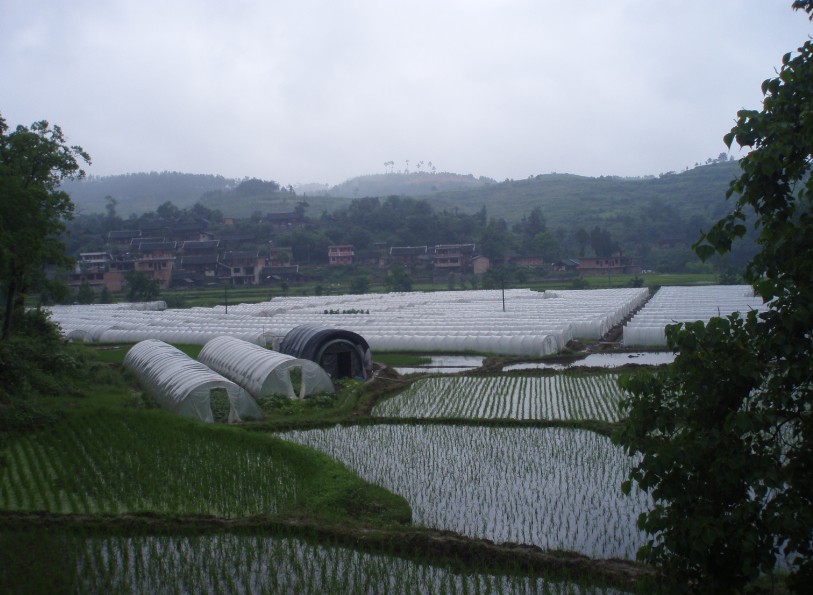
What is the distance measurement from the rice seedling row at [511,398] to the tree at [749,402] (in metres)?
9.10

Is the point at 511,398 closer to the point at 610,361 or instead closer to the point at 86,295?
the point at 610,361

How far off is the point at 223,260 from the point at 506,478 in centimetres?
6335

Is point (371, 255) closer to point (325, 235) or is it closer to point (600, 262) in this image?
point (325, 235)

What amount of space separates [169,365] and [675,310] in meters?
22.6

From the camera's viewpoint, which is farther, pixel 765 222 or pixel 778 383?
pixel 765 222

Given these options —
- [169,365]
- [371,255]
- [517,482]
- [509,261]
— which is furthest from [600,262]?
[517,482]

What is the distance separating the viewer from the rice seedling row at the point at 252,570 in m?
6.04

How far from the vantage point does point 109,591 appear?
6.07 m

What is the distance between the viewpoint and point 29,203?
14.1 meters

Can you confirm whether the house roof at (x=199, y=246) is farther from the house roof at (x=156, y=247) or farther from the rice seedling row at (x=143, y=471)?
the rice seedling row at (x=143, y=471)

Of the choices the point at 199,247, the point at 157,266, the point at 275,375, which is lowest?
the point at 275,375

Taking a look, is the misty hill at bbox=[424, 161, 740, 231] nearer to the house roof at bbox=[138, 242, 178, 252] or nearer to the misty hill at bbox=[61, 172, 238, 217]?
the house roof at bbox=[138, 242, 178, 252]

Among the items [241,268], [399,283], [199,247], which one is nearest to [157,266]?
[199,247]

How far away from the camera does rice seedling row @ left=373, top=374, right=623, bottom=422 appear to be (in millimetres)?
13727
